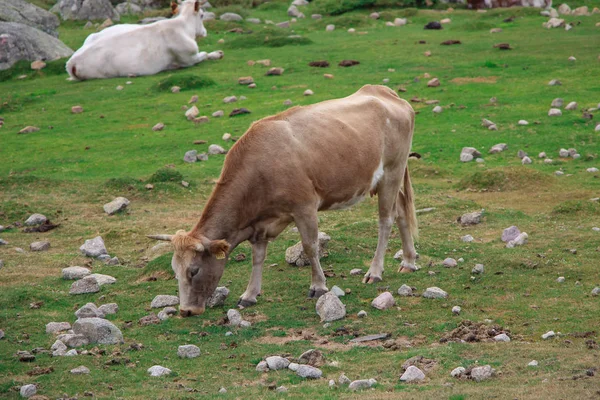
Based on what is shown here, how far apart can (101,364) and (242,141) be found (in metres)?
3.07

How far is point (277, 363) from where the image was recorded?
788 centimetres

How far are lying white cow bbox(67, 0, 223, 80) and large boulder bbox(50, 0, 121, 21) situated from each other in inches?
286

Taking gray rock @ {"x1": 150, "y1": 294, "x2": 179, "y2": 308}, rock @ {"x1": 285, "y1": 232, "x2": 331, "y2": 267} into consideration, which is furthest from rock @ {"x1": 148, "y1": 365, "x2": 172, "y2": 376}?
rock @ {"x1": 285, "y1": 232, "x2": 331, "y2": 267}

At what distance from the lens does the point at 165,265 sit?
11383 millimetres

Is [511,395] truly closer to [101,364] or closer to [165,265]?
[101,364]

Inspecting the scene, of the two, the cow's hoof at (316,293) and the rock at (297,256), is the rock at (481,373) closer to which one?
the cow's hoof at (316,293)

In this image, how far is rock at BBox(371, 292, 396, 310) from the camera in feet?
31.3

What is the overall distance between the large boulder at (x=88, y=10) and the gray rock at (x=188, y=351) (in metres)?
27.6

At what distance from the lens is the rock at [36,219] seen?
14461 mm

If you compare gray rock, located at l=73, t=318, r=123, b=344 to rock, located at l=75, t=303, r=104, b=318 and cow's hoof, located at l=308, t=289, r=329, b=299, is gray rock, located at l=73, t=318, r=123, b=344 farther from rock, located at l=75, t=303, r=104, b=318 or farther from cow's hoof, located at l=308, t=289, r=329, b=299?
cow's hoof, located at l=308, t=289, r=329, b=299

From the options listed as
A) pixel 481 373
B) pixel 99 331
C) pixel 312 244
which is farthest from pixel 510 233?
pixel 99 331

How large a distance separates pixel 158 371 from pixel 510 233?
596cm

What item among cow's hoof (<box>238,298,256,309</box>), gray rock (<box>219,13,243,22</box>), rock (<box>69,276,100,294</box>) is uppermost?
cow's hoof (<box>238,298,256,309</box>)

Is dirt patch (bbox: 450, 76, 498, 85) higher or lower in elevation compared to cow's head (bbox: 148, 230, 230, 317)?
lower
